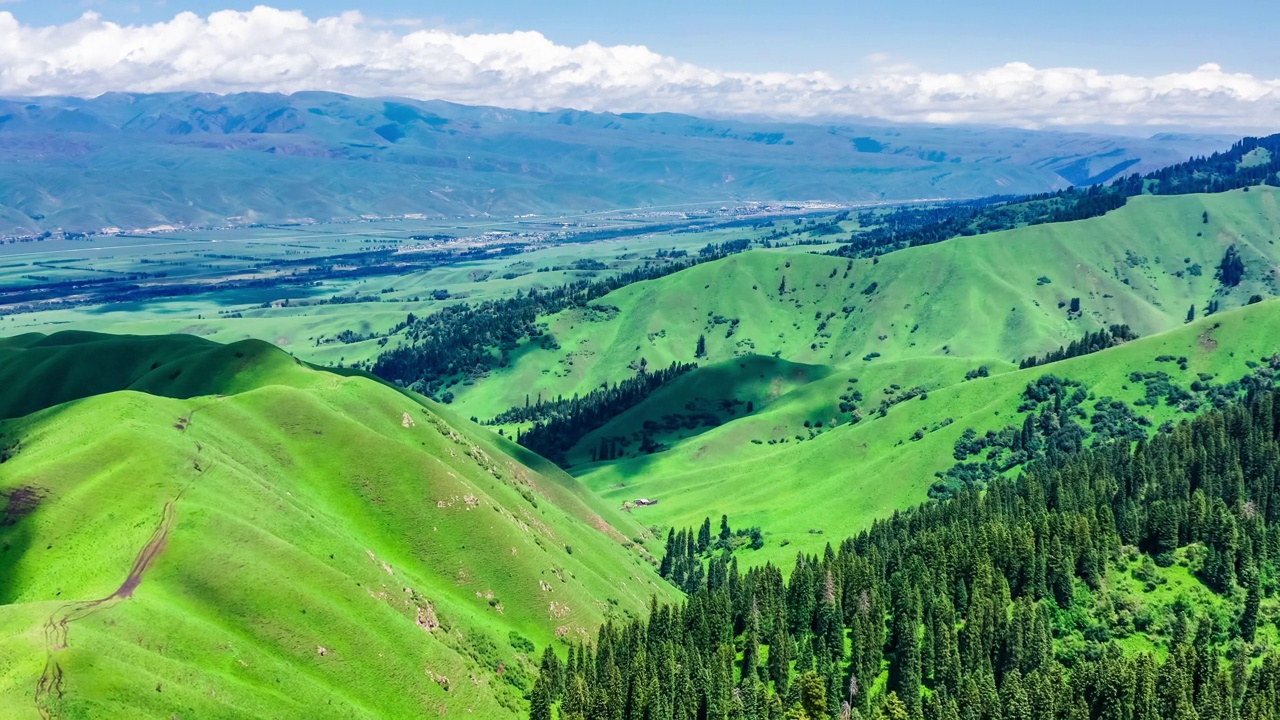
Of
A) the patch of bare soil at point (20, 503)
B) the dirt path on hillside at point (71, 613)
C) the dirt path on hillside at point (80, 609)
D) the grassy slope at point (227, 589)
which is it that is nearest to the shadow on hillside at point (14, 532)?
the patch of bare soil at point (20, 503)

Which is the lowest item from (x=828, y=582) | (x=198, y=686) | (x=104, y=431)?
(x=828, y=582)

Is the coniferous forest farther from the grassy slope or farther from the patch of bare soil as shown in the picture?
the patch of bare soil

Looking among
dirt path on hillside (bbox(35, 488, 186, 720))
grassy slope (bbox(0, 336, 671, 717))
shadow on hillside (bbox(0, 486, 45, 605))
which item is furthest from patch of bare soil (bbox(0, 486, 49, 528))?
dirt path on hillside (bbox(35, 488, 186, 720))

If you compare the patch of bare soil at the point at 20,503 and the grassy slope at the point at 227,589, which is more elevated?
the patch of bare soil at the point at 20,503

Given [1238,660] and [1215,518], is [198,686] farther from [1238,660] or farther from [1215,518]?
[1215,518]

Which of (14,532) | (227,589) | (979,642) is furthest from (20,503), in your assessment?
(979,642)

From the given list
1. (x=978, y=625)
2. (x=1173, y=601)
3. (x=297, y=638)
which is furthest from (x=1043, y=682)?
(x=297, y=638)

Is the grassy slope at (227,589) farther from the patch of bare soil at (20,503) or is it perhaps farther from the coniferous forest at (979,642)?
the coniferous forest at (979,642)

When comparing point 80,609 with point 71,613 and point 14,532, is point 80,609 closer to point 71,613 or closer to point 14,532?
point 71,613
